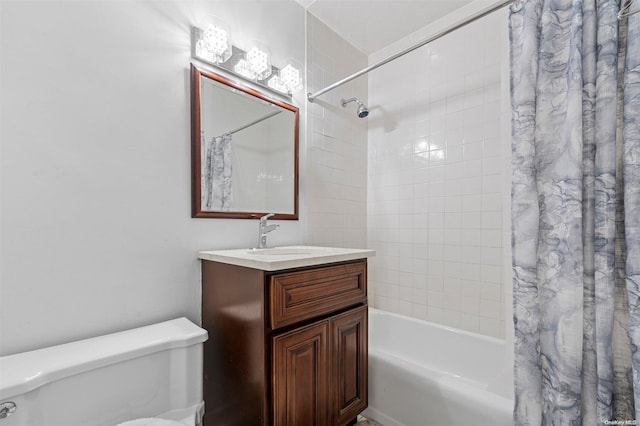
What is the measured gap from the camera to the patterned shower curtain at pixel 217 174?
135 centimetres

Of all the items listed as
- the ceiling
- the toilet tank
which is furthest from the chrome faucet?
the ceiling

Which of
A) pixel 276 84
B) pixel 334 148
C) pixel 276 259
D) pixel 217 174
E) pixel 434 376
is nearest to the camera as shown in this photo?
pixel 276 259

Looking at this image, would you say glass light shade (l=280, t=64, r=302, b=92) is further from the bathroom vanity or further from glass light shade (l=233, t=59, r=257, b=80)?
the bathroom vanity

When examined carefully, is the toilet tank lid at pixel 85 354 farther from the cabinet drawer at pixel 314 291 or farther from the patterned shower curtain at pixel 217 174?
the patterned shower curtain at pixel 217 174

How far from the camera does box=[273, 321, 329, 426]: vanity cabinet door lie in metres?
1.03

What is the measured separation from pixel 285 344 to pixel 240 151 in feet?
3.22

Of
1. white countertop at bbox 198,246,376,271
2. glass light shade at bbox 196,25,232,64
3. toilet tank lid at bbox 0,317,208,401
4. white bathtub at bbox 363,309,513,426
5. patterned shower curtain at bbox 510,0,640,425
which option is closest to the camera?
toilet tank lid at bbox 0,317,208,401

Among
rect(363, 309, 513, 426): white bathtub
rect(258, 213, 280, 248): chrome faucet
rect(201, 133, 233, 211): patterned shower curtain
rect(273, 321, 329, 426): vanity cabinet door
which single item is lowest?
rect(363, 309, 513, 426): white bathtub

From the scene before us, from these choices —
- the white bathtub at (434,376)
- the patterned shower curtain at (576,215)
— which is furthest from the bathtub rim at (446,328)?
the patterned shower curtain at (576,215)

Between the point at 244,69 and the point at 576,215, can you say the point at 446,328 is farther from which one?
the point at 244,69

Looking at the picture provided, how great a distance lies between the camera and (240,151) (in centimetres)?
152

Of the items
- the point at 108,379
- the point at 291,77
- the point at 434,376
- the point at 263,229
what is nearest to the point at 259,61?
the point at 291,77

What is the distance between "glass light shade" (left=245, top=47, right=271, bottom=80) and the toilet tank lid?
4.19ft

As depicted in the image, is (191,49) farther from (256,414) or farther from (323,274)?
(256,414)
